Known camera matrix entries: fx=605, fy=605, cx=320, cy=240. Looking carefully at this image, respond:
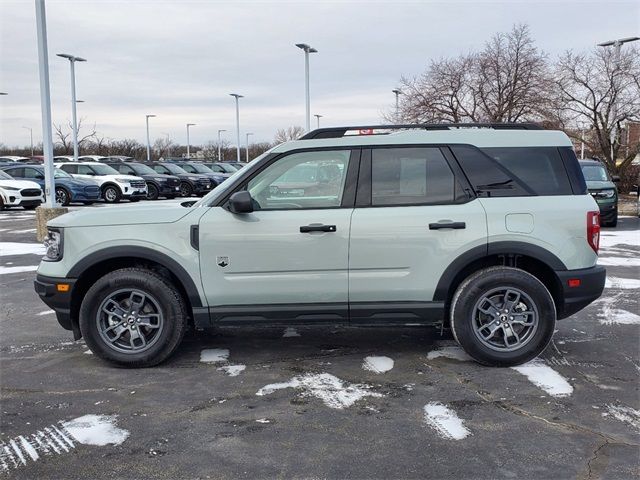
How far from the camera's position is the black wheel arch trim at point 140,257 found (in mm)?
4750

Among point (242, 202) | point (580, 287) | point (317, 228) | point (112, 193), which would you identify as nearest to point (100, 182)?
point (112, 193)

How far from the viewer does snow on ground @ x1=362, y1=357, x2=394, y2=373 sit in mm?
4844

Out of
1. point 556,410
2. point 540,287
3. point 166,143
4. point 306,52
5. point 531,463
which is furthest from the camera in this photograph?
point 166,143

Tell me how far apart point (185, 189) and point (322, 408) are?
24364 millimetres

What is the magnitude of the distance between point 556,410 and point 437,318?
1170 millimetres

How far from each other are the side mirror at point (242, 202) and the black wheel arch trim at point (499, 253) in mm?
1615

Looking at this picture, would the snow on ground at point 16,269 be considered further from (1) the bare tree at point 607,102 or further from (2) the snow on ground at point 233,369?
(1) the bare tree at point 607,102

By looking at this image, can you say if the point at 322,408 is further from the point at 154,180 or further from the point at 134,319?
the point at 154,180

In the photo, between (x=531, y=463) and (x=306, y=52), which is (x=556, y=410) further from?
(x=306, y=52)

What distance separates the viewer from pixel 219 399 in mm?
4262

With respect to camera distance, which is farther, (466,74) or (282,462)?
(466,74)

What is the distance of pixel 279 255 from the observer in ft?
15.5

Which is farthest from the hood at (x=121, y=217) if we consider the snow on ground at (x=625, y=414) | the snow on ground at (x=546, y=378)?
the snow on ground at (x=625, y=414)

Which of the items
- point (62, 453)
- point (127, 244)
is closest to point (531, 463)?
point (62, 453)
